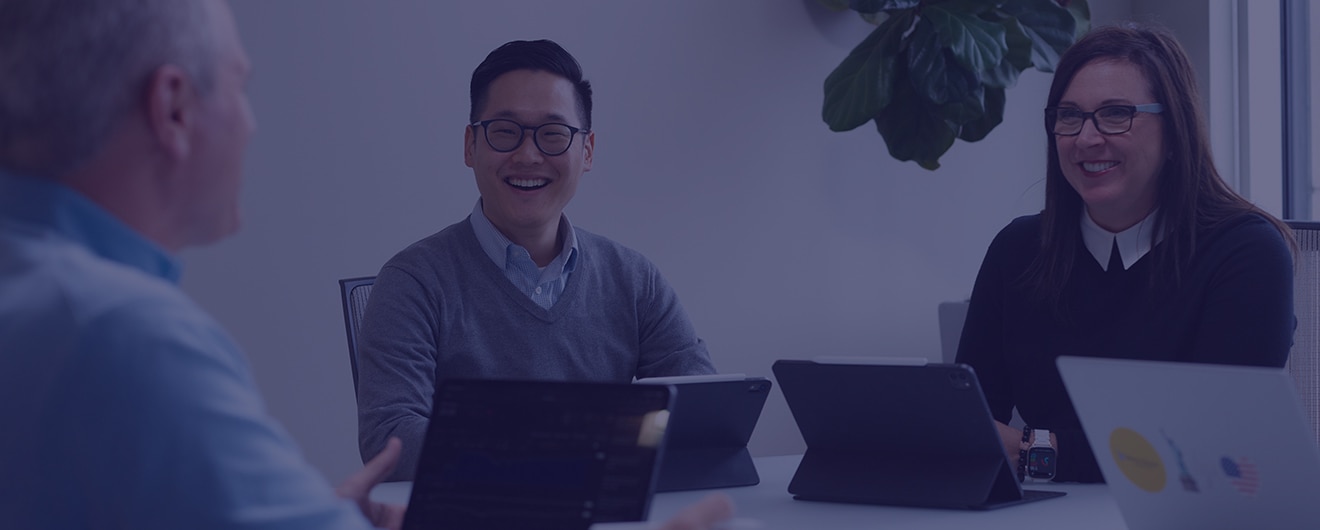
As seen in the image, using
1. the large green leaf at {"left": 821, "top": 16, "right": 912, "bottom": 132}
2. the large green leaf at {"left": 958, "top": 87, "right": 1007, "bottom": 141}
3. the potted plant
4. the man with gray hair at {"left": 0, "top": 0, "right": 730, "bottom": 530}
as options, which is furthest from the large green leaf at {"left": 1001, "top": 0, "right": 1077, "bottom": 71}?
the man with gray hair at {"left": 0, "top": 0, "right": 730, "bottom": 530}

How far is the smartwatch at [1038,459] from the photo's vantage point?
1.88 meters

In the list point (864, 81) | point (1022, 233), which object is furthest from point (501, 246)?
point (864, 81)

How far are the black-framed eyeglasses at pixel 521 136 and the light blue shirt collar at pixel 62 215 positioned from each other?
1366 mm

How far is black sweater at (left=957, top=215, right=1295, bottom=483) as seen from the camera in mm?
2004

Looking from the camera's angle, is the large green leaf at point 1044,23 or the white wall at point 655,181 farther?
the large green leaf at point 1044,23

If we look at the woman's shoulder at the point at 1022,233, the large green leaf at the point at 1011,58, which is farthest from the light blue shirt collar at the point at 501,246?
the large green leaf at the point at 1011,58

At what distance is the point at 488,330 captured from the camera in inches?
86.7

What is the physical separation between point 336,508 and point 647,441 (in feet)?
1.21

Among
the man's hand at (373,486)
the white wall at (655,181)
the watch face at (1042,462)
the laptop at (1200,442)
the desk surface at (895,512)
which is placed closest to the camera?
the laptop at (1200,442)

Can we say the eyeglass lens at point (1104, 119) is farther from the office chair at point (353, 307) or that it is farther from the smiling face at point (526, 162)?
the office chair at point (353, 307)

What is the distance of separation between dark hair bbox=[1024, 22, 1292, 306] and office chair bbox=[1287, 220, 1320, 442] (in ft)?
0.36

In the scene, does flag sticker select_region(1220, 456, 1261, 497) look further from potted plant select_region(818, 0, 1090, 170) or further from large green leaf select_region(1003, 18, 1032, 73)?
large green leaf select_region(1003, 18, 1032, 73)

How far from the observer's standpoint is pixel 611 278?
2.39 m

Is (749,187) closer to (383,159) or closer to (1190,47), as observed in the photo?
(383,159)
